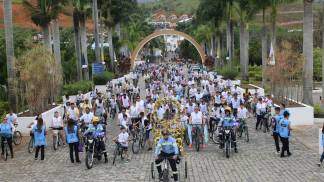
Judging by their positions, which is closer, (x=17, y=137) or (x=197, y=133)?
(x=197, y=133)

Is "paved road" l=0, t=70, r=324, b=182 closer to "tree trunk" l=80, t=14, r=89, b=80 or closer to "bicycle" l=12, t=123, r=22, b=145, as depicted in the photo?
"bicycle" l=12, t=123, r=22, b=145

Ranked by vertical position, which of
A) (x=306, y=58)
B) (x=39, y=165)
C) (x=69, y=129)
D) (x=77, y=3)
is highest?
(x=77, y=3)

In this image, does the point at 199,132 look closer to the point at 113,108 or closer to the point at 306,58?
the point at 113,108

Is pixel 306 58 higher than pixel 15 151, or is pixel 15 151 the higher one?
pixel 306 58

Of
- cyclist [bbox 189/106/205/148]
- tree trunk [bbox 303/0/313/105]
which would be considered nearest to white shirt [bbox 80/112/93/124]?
cyclist [bbox 189/106/205/148]

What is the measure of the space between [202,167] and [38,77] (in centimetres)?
1287

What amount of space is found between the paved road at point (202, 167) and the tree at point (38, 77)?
6.92 m

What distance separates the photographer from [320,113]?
89.3 ft

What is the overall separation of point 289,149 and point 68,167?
24.7 ft

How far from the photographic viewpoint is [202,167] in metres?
16.2

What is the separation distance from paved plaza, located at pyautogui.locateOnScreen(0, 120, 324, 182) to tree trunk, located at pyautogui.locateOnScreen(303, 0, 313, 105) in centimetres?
1027

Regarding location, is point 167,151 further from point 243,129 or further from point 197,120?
point 243,129

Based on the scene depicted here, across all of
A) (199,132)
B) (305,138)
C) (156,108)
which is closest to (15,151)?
(156,108)

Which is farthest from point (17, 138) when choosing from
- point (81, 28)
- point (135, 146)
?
point (81, 28)
